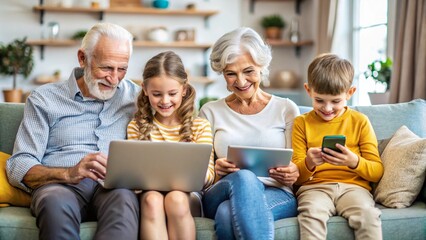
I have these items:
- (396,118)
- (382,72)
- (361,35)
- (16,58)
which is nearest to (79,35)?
(16,58)

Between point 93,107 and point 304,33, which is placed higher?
point 304,33

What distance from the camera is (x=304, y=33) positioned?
677 centimetres

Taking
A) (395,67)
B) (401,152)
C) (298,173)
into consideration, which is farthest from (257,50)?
(395,67)

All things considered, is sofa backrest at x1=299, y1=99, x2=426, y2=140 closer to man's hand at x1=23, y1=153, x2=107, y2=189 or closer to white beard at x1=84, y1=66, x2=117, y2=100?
white beard at x1=84, y1=66, x2=117, y2=100

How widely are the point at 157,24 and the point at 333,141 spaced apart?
4556 mm

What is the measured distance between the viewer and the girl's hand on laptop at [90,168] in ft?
7.48

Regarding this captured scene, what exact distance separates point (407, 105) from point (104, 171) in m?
1.44

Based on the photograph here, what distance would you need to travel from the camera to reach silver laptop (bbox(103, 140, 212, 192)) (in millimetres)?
2154

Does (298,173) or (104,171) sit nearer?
(104,171)

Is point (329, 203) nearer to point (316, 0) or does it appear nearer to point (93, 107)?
point (93, 107)

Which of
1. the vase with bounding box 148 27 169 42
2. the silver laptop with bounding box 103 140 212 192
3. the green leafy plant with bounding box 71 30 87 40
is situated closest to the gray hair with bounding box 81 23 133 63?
the silver laptop with bounding box 103 140 212 192

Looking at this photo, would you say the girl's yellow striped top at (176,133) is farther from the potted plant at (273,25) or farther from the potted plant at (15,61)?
the potted plant at (273,25)

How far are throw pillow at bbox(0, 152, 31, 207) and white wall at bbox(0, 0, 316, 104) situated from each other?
405 centimetres

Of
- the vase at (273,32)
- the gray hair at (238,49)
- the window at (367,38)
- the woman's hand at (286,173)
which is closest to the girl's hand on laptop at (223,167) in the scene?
the woman's hand at (286,173)
